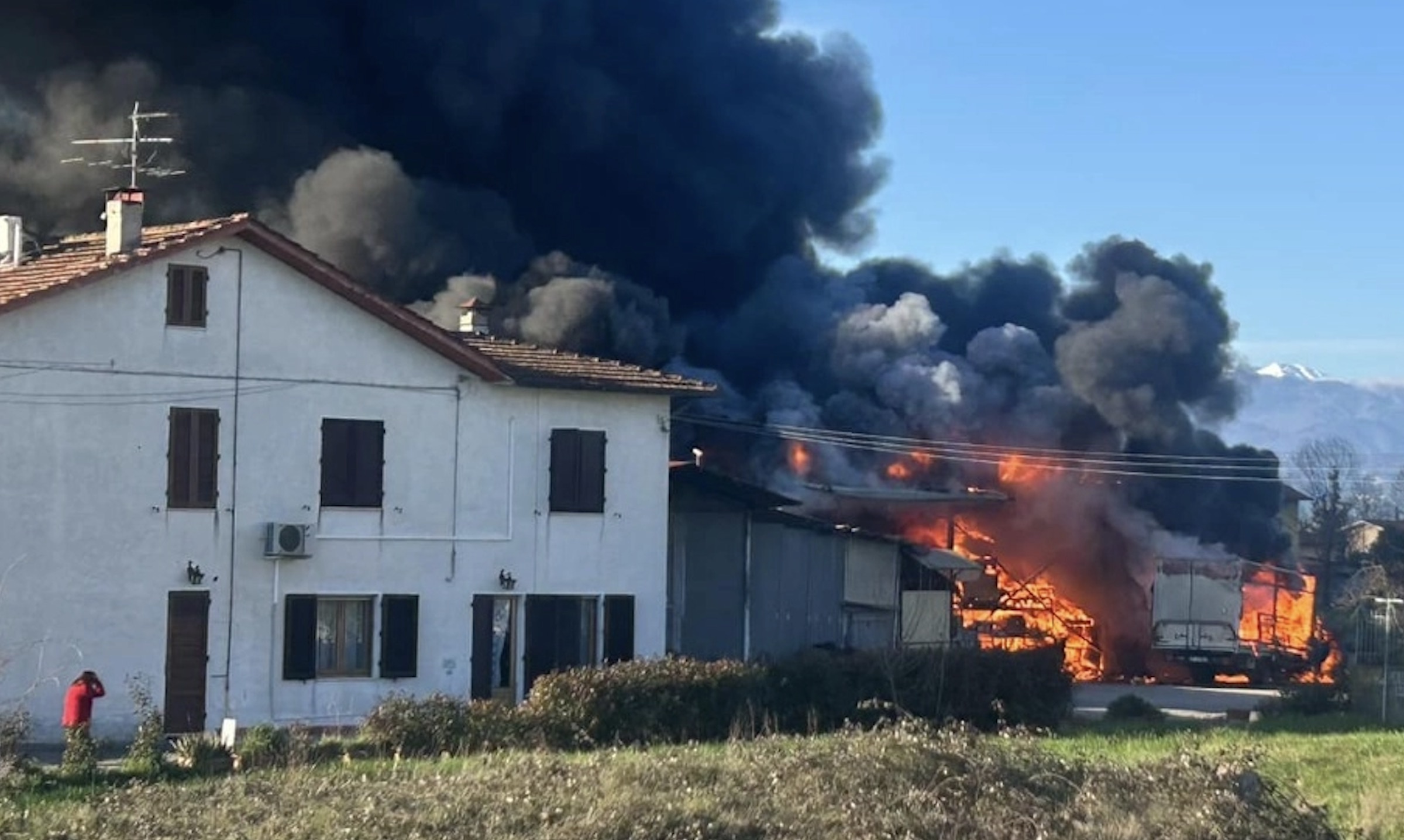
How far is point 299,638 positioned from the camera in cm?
3278

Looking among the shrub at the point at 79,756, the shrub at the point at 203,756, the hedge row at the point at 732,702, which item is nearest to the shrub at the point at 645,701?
the hedge row at the point at 732,702

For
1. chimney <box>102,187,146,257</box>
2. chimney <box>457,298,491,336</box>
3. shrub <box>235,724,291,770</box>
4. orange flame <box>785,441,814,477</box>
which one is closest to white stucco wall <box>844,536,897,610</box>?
chimney <box>457,298,491,336</box>

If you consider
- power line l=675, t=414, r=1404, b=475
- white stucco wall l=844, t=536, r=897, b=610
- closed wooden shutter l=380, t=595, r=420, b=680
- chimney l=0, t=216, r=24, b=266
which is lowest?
closed wooden shutter l=380, t=595, r=420, b=680

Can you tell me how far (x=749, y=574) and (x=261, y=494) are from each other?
1200cm

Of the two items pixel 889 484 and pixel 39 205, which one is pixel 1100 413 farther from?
pixel 39 205

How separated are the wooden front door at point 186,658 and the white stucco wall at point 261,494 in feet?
0.49

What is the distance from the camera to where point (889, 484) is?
190 feet

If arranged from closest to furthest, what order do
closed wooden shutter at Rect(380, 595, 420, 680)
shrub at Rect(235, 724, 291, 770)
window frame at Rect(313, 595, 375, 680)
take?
shrub at Rect(235, 724, 291, 770) → window frame at Rect(313, 595, 375, 680) → closed wooden shutter at Rect(380, 595, 420, 680)

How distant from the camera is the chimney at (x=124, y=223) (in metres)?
32.2

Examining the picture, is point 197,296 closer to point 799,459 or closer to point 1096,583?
point 799,459

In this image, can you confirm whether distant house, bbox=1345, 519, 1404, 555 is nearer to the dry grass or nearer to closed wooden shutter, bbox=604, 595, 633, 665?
closed wooden shutter, bbox=604, 595, 633, 665

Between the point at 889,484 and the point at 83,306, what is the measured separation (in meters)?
31.0

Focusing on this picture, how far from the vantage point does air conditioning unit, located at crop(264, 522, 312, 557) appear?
32312 millimetres

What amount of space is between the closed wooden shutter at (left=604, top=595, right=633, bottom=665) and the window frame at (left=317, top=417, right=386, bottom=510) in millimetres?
4852
